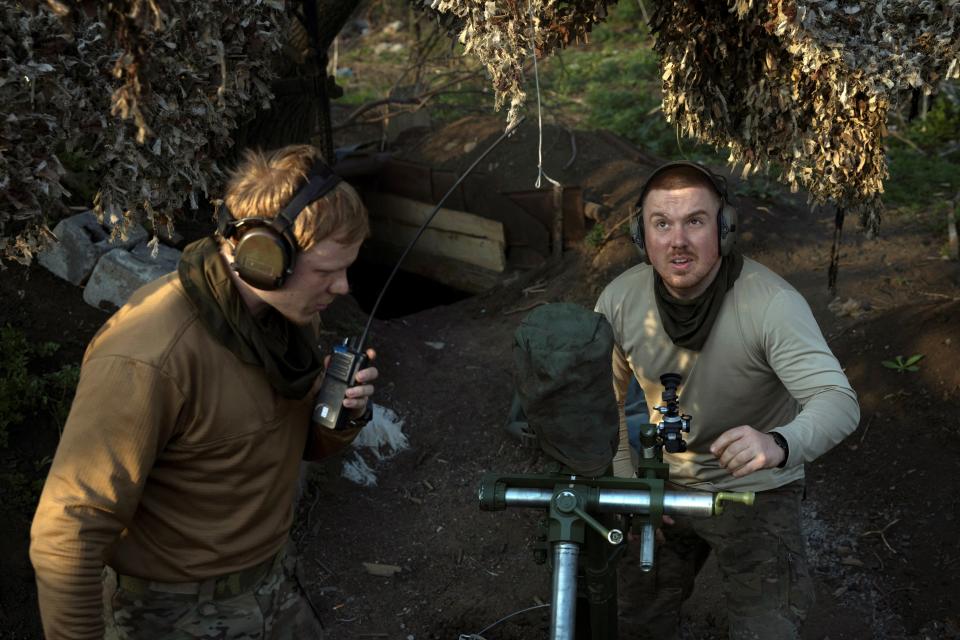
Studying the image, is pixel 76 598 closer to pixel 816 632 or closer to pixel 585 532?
pixel 585 532

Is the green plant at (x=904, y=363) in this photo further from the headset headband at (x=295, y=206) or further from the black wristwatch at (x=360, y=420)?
the headset headband at (x=295, y=206)

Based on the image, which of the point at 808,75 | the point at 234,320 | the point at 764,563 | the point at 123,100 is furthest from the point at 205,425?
the point at 808,75

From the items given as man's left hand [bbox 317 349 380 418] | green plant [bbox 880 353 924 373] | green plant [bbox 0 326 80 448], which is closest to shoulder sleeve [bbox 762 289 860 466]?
man's left hand [bbox 317 349 380 418]

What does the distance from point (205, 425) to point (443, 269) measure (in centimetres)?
809

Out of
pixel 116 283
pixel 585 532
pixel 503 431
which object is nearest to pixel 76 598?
pixel 585 532

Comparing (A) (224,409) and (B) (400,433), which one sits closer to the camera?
(A) (224,409)

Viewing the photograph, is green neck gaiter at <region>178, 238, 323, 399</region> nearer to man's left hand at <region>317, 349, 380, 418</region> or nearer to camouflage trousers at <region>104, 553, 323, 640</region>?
man's left hand at <region>317, 349, 380, 418</region>

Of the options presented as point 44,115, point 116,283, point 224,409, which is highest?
point 44,115

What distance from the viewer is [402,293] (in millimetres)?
11164

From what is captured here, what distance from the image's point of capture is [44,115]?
10.6ft

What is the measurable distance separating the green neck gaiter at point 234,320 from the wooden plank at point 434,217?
7256 mm

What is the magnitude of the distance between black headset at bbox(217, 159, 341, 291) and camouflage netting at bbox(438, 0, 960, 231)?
1.59 meters

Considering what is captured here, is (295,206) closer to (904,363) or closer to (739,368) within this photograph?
(739,368)

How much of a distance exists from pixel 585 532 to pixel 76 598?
4.26 ft
